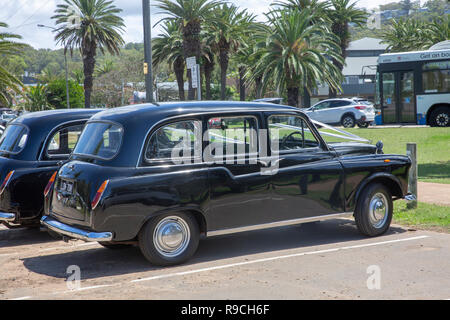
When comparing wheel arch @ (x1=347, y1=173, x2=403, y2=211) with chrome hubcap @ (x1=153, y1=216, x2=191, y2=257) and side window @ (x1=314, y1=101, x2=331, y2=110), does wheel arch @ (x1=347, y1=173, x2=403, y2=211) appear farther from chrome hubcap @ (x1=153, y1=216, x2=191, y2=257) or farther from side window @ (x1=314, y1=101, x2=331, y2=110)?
side window @ (x1=314, y1=101, x2=331, y2=110)

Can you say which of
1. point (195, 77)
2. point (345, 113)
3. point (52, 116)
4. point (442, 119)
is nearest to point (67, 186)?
point (52, 116)

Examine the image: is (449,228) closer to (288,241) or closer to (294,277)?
(288,241)

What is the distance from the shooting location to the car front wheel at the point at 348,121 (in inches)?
1243

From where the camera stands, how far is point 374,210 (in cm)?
789

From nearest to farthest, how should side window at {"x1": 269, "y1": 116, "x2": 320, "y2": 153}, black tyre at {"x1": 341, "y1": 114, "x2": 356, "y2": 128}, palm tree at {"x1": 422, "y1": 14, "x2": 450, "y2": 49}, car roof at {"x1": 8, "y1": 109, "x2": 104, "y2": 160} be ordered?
side window at {"x1": 269, "y1": 116, "x2": 320, "y2": 153} → car roof at {"x1": 8, "y1": 109, "x2": 104, "y2": 160} → black tyre at {"x1": 341, "y1": 114, "x2": 356, "y2": 128} → palm tree at {"x1": 422, "y1": 14, "x2": 450, "y2": 49}

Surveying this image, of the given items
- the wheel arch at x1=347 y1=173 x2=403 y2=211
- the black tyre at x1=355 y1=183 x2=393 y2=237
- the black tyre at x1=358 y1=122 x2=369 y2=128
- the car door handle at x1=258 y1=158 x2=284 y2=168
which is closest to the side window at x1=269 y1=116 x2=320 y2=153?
the car door handle at x1=258 y1=158 x2=284 y2=168

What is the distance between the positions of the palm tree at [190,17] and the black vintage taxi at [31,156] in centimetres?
2306

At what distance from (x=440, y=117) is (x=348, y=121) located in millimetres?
6344

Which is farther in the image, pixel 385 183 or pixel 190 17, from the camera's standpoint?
pixel 190 17

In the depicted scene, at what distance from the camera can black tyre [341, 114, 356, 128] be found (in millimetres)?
31578

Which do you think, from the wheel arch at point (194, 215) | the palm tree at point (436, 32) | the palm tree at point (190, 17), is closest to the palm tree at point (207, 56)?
the palm tree at point (190, 17)

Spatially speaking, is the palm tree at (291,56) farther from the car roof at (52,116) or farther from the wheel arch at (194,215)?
the wheel arch at (194,215)

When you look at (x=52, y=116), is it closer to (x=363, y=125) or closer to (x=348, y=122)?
(x=348, y=122)

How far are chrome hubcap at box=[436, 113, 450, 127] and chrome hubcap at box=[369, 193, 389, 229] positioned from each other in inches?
769
